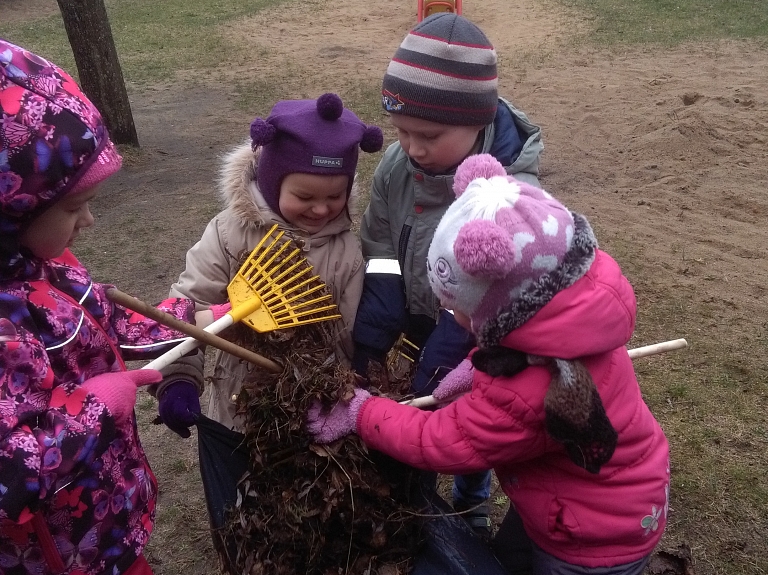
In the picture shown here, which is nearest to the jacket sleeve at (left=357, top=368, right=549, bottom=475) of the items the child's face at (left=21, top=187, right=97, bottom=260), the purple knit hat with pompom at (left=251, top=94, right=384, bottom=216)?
the purple knit hat with pompom at (left=251, top=94, right=384, bottom=216)

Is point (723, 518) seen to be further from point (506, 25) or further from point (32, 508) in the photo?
point (506, 25)

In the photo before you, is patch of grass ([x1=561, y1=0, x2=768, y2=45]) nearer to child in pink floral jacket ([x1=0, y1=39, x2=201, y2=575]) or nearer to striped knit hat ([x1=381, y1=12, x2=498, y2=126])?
striped knit hat ([x1=381, y1=12, x2=498, y2=126])

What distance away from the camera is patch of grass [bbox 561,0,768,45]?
10836 millimetres

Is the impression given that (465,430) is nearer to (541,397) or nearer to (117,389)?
(541,397)

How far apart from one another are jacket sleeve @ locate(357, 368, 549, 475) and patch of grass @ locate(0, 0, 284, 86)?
8.61 meters

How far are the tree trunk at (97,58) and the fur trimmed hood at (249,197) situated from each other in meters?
4.84

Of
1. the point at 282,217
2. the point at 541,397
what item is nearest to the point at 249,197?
the point at 282,217

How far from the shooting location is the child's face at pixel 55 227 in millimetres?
1583

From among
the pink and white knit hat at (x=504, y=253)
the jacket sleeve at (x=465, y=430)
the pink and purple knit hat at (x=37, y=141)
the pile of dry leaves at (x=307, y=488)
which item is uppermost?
the pink and purple knit hat at (x=37, y=141)

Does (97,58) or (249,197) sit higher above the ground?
(249,197)

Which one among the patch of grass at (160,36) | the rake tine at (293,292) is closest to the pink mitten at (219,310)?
the rake tine at (293,292)

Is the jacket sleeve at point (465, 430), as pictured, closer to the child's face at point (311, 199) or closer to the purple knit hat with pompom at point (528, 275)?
the purple knit hat with pompom at point (528, 275)

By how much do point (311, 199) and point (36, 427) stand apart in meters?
1.06

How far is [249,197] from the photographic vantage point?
89.6 inches
